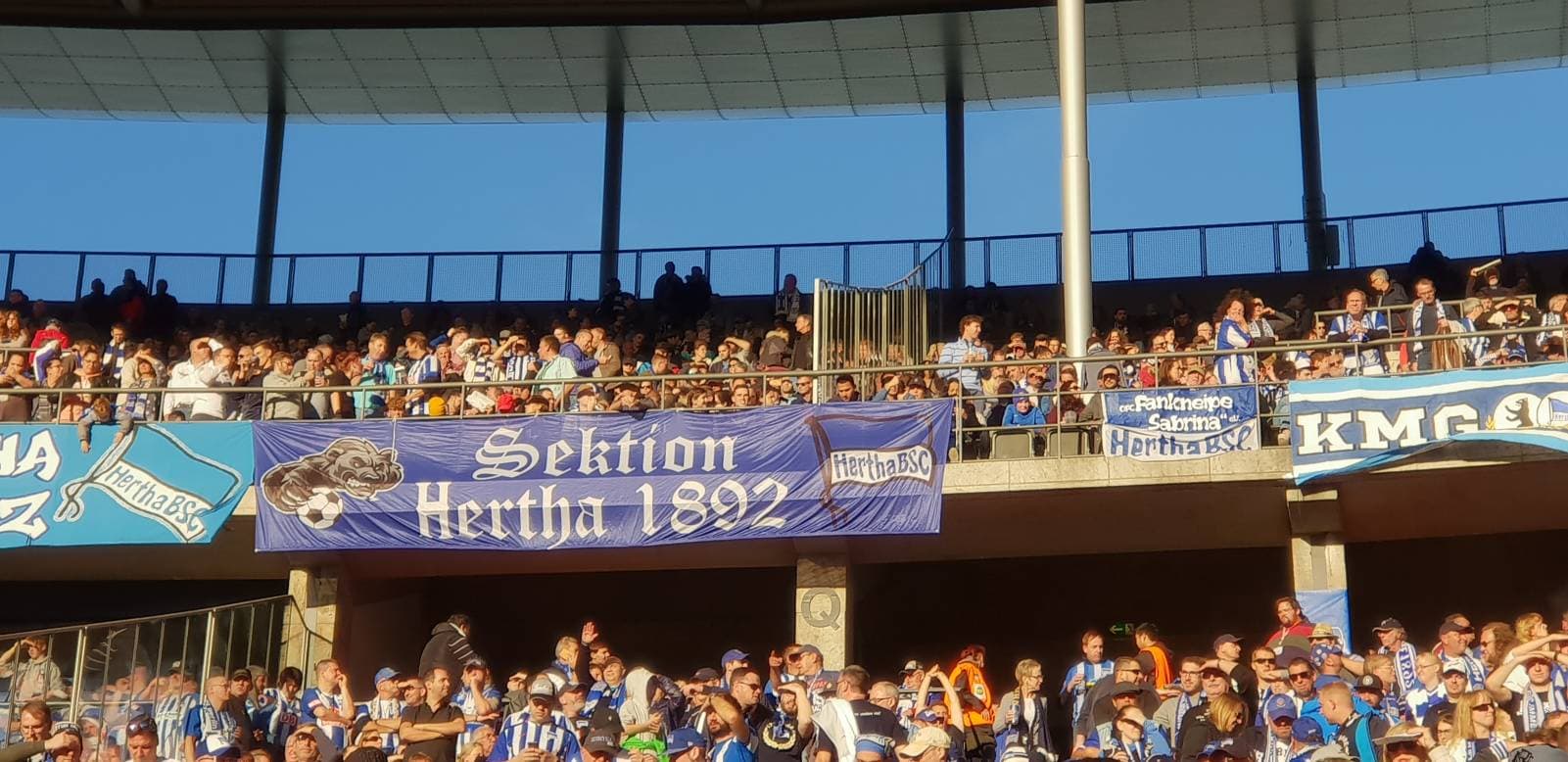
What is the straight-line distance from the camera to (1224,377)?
1869 centimetres

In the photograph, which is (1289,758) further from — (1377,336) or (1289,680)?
(1377,336)

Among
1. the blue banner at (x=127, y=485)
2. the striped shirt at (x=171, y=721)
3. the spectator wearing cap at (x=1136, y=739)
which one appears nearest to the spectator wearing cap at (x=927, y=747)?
the spectator wearing cap at (x=1136, y=739)

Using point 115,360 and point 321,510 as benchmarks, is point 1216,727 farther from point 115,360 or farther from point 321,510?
point 115,360

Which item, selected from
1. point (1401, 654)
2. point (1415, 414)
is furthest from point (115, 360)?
point (1401, 654)

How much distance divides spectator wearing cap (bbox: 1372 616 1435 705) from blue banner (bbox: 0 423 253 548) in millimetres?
10080

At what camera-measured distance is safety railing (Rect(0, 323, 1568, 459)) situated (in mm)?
17953

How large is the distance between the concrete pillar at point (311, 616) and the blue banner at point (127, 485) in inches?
51.5

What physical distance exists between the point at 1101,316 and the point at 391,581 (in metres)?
9.72

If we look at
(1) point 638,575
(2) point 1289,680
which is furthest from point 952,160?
(2) point 1289,680

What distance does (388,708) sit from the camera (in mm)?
16172

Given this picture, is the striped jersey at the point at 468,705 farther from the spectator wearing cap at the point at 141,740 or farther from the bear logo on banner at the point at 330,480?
the bear logo on banner at the point at 330,480

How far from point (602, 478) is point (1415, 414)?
6.90m

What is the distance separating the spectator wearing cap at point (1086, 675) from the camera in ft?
50.8

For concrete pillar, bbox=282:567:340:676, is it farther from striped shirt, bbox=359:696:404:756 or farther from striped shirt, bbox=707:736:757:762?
striped shirt, bbox=707:736:757:762
